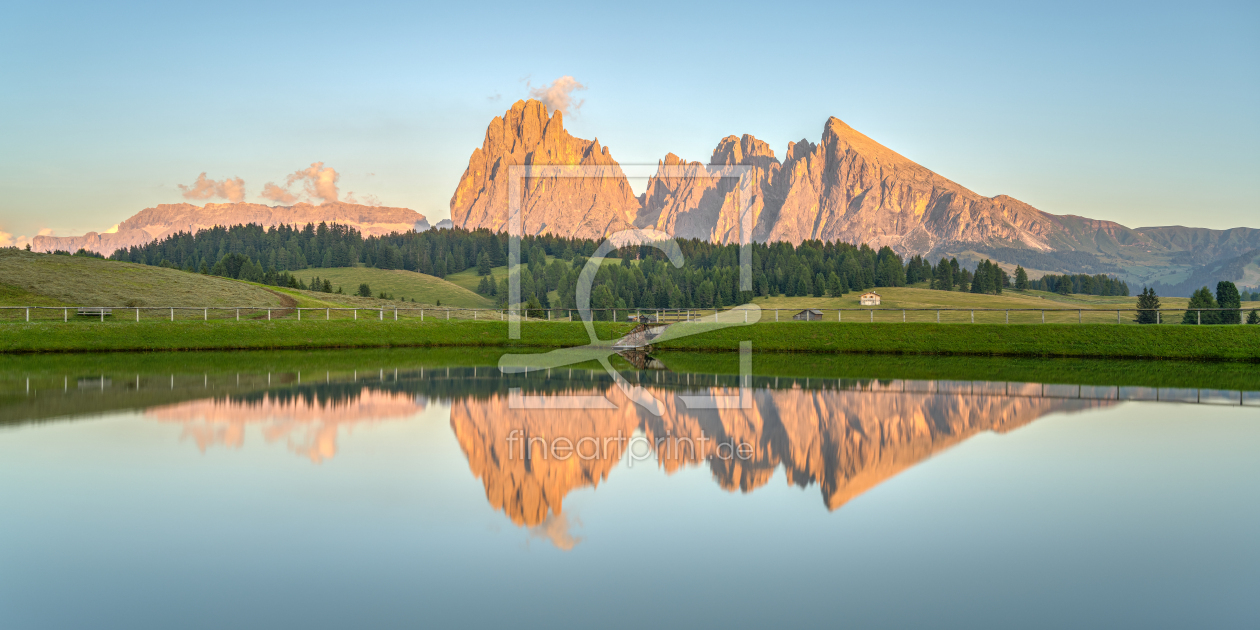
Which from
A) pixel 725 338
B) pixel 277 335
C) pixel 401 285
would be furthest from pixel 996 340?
pixel 401 285

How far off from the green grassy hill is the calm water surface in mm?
135379

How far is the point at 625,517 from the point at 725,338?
3603 cm

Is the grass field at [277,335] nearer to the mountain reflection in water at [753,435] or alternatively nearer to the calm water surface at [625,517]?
the calm water surface at [625,517]

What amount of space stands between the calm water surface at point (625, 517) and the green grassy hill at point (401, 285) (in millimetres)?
135379

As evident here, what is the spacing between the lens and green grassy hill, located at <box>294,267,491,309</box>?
155375 millimetres

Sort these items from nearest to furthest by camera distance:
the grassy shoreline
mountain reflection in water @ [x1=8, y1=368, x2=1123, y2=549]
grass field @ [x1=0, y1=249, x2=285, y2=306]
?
1. mountain reflection in water @ [x1=8, y1=368, x2=1123, y2=549]
2. the grassy shoreline
3. grass field @ [x1=0, y1=249, x2=285, y2=306]

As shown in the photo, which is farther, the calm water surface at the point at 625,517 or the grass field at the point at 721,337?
the grass field at the point at 721,337

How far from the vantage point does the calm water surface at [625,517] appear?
7402 millimetres

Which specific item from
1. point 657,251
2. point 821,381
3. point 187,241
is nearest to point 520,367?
point 821,381

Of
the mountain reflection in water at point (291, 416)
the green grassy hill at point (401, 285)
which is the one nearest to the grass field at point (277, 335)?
the mountain reflection in water at point (291, 416)

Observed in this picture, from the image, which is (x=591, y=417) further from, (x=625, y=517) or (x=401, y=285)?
(x=401, y=285)

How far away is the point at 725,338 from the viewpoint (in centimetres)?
4578

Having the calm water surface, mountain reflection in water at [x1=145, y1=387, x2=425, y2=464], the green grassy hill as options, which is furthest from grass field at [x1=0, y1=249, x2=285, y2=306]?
the green grassy hill

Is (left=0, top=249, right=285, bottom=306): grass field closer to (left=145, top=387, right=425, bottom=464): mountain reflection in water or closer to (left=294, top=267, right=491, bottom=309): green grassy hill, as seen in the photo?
(left=145, top=387, right=425, bottom=464): mountain reflection in water
